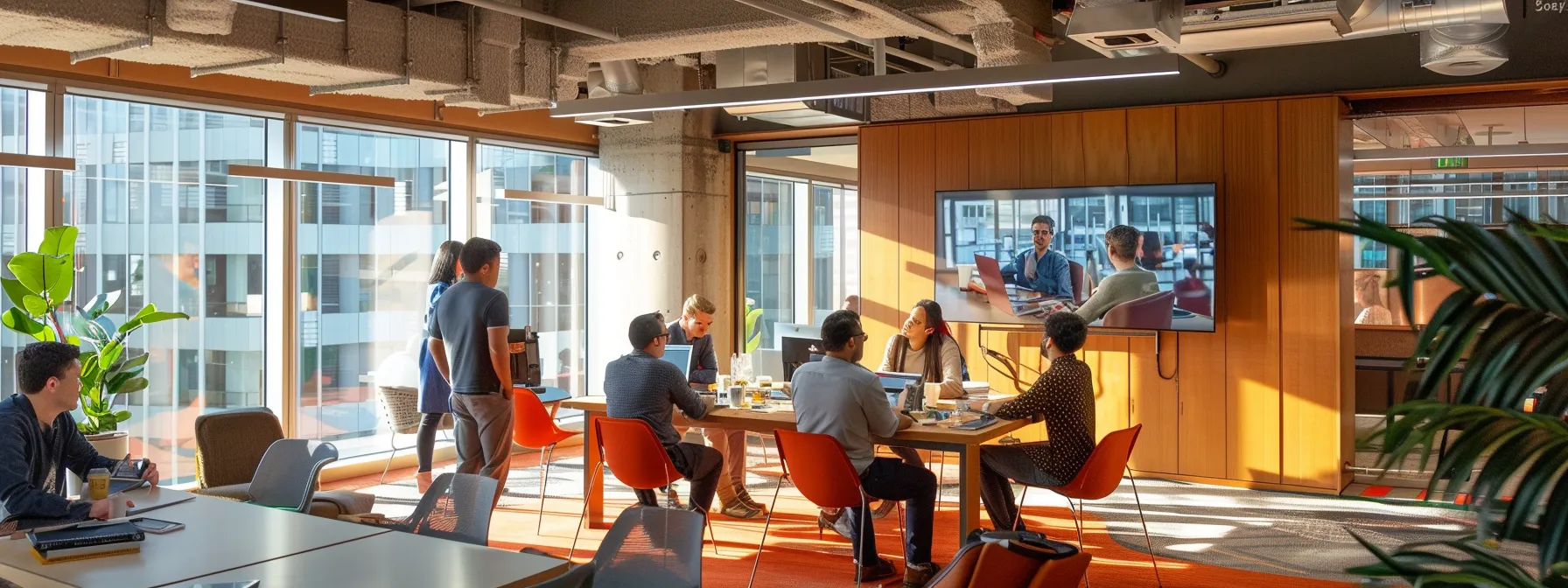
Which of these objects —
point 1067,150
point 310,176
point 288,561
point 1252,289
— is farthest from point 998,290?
point 288,561

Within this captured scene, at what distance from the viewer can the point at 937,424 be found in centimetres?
580

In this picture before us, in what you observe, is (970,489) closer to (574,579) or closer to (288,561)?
(574,579)

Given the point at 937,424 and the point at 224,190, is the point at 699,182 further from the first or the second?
the point at 937,424

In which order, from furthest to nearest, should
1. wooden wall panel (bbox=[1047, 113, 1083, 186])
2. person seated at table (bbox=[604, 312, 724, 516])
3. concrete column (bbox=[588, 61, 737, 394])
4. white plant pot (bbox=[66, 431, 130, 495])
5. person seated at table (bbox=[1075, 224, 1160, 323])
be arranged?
concrete column (bbox=[588, 61, 737, 394])
wooden wall panel (bbox=[1047, 113, 1083, 186])
person seated at table (bbox=[1075, 224, 1160, 323])
white plant pot (bbox=[66, 431, 130, 495])
person seated at table (bbox=[604, 312, 724, 516])

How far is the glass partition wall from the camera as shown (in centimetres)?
738

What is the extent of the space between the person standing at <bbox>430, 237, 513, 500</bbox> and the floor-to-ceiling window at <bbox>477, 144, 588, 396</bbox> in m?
3.56

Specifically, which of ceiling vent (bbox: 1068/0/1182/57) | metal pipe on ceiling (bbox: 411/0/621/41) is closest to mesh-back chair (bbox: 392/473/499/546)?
metal pipe on ceiling (bbox: 411/0/621/41)

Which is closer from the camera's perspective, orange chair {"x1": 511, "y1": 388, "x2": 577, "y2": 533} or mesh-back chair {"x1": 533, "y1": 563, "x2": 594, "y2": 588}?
mesh-back chair {"x1": 533, "y1": 563, "x2": 594, "y2": 588}

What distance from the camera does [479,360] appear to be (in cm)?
627

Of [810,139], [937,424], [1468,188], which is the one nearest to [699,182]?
[810,139]

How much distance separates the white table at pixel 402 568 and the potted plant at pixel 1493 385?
219 cm

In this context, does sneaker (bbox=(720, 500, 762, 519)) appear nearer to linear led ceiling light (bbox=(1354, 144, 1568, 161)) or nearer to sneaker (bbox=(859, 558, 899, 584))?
sneaker (bbox=(859, 558, 899, 584))

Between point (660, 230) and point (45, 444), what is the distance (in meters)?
6.79

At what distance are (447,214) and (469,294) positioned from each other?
11.9ft
